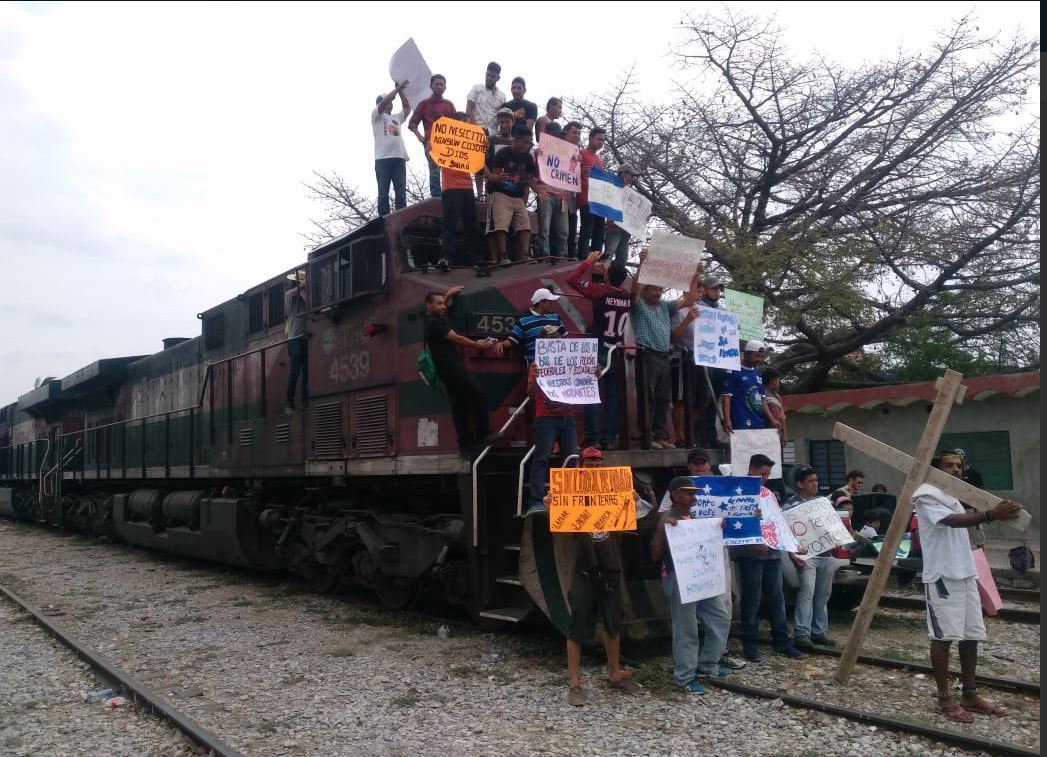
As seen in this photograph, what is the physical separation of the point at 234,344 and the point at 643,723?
8.59 meters

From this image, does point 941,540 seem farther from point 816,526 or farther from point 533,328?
point 533,328

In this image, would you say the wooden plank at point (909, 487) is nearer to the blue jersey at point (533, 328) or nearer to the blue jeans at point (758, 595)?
the blue jeans at point (758, 595)

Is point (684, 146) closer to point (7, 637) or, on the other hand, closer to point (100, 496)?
point (100, 496)

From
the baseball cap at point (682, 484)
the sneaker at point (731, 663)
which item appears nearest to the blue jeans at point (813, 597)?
the sneaker at point (731, 663)

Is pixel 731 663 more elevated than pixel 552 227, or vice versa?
pixel 552 227

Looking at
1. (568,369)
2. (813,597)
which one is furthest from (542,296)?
(813,597)

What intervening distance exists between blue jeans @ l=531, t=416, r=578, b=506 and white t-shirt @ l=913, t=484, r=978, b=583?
8.17 ft

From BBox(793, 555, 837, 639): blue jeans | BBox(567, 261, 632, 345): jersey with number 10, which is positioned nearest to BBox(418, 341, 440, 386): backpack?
BBox(567, 261, 632, 345): jersey with number 10

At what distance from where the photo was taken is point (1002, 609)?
887cm

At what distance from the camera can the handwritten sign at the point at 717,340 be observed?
307 inches

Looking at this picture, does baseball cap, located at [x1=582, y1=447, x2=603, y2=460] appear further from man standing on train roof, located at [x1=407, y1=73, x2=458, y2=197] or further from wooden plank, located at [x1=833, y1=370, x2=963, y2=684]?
man standing on train roof, located at [x1=407, y1=73, x2=458, y2=197]

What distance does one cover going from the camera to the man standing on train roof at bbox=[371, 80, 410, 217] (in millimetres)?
9812

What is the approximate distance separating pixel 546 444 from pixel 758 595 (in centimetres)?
206

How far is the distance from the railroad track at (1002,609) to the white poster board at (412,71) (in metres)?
A: 7.42
